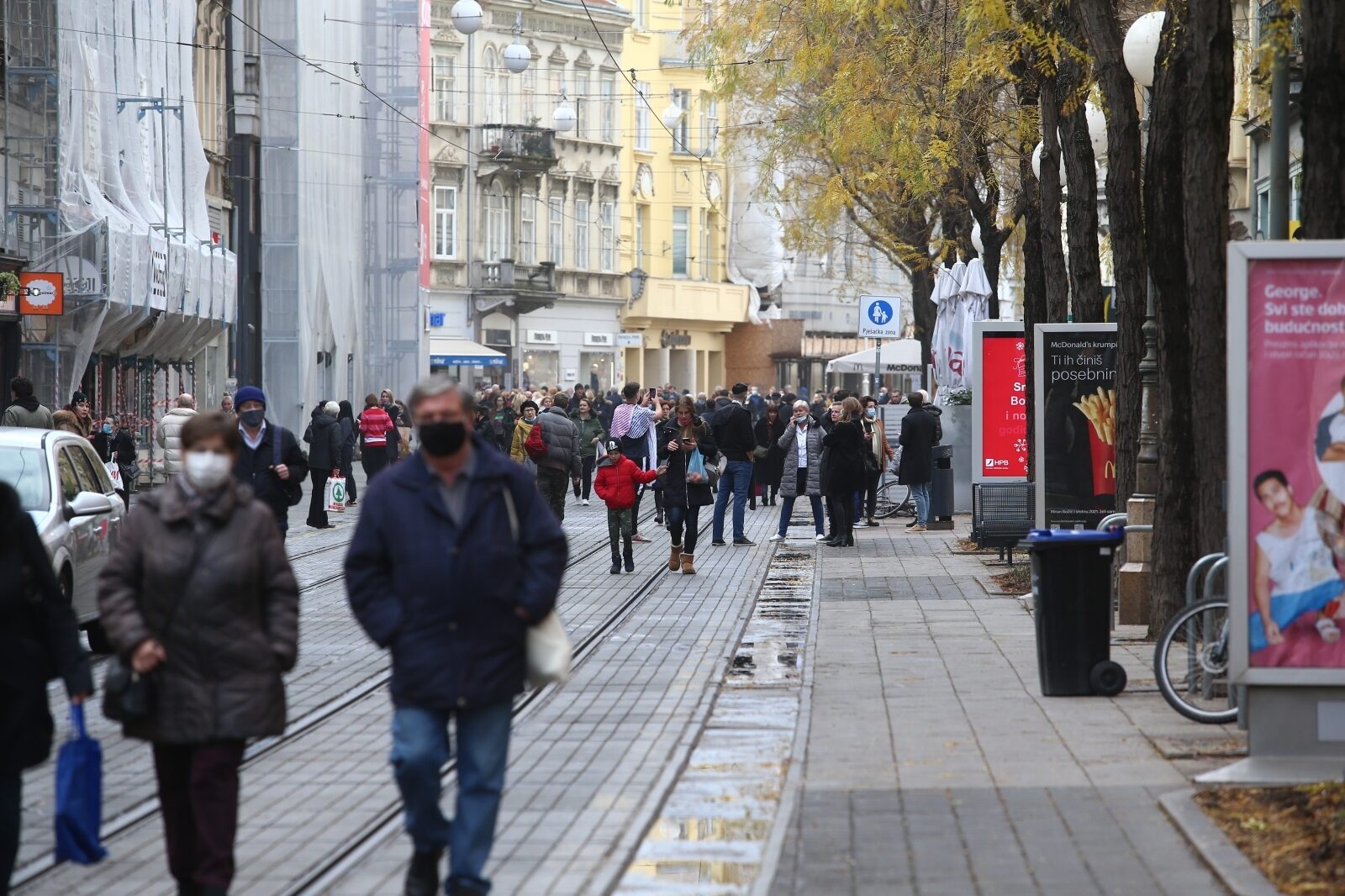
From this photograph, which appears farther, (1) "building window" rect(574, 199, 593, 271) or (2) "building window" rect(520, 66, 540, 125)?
(1) "building window" rect(574, 199, 593, 271)

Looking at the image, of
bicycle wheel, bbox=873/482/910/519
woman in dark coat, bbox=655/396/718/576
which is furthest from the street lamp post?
bicycle wheel, bbox=873/482/910/519

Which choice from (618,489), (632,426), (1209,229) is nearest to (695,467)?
(618,489)

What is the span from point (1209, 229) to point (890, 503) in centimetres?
2162

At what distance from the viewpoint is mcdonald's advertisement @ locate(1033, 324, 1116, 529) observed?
18250 mm

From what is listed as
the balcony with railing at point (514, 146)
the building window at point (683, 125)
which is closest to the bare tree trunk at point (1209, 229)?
the balcony with railing at point (514, 146)

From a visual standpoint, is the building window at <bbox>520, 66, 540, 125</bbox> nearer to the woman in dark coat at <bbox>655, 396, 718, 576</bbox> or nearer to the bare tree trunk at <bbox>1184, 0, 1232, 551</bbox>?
the woman in dark coat at <bbox>655, 396, 718, 576</bbox>

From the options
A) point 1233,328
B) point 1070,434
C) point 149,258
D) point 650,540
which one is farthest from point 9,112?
point 1233,328

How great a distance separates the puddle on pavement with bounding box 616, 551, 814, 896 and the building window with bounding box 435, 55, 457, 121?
5128 centimetres

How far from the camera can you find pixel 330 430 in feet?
98.0

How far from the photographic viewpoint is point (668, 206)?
2955 inches

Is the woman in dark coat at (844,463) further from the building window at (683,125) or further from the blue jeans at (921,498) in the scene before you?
the building window at (683,125)

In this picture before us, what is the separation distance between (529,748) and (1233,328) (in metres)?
3.88

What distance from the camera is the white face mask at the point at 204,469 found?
661 centimetres

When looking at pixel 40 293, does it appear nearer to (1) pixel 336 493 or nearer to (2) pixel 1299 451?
(1) pixel 336 493
